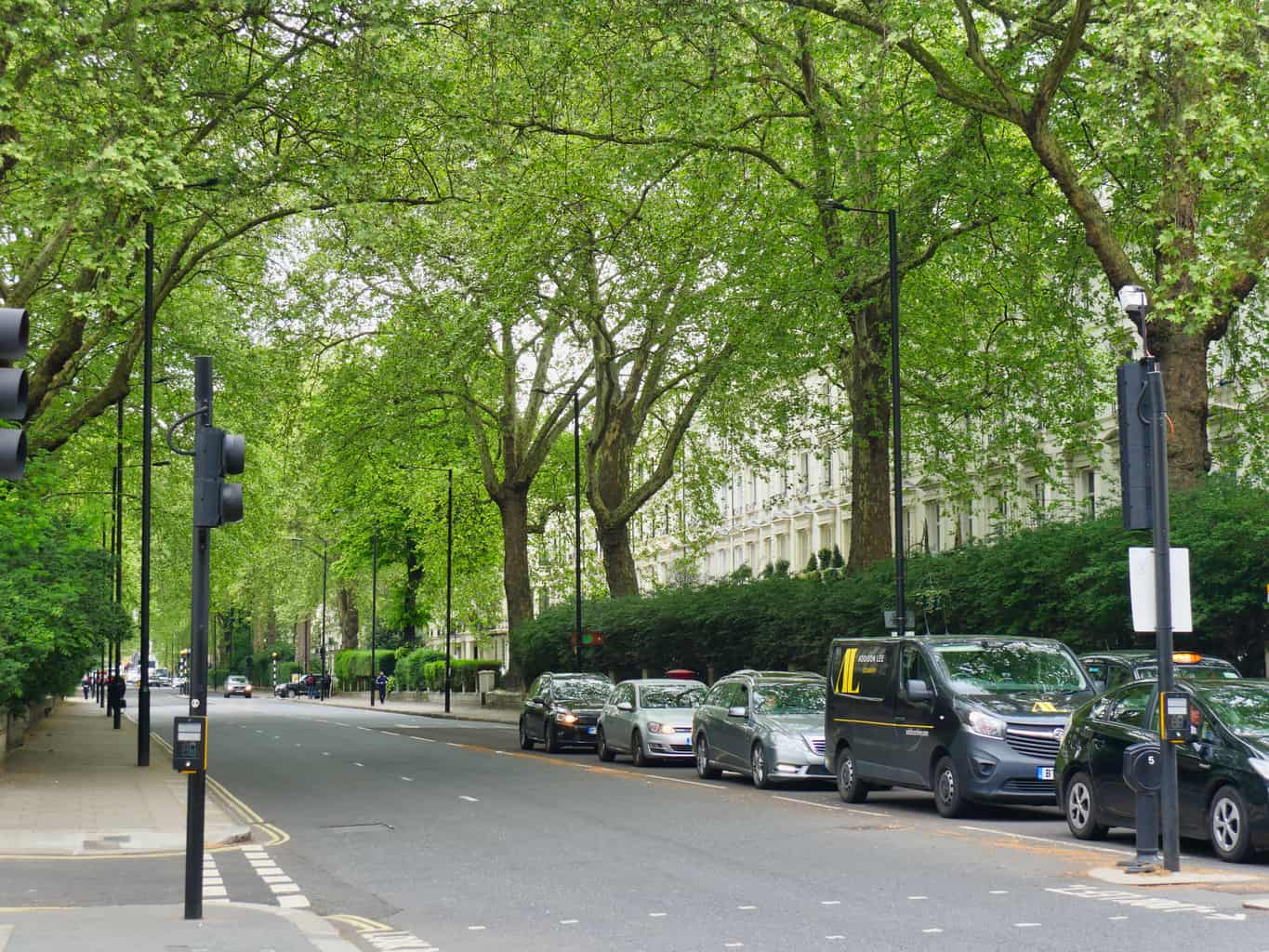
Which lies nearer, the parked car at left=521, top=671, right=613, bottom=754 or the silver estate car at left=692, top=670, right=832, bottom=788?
the silver estate car at left=692, top=670, right=832, bottom=788

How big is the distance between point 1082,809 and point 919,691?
3.53m

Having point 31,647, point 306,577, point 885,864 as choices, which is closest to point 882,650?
point 885,864

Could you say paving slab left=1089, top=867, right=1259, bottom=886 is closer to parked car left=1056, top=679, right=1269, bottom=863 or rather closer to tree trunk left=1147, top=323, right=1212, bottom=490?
parked car left=1056, top=679, right=1269, bottom=863

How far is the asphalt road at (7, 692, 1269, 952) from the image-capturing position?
401 inches

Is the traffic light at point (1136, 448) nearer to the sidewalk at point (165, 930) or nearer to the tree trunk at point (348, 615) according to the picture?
the sidewalk at point (165, 930)

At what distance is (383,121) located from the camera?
82.0 feet

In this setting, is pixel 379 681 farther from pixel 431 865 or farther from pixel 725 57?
pixel 431 865

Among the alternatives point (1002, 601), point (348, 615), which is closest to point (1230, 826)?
point (1002, 601)

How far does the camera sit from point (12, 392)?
7141 mm

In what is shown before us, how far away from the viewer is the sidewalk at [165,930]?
9312 millimetres

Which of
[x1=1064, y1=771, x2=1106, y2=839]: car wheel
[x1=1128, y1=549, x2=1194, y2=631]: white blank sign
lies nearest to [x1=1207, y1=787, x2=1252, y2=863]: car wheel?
[x1=1128, y1=549, x2=1194, y2=631]: white blank sign

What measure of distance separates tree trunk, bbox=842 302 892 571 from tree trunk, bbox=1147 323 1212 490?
9.48 m

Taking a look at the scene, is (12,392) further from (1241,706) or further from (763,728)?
(763,728)

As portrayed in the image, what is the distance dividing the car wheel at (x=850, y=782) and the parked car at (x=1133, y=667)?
316cm
